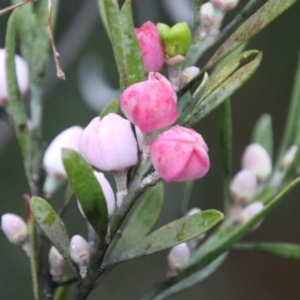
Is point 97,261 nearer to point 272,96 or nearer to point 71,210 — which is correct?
point 71,210

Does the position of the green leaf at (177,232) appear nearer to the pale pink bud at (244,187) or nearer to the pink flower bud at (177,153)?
the pink flower bud at (177,153)

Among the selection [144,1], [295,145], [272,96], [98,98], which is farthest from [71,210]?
[295,145]

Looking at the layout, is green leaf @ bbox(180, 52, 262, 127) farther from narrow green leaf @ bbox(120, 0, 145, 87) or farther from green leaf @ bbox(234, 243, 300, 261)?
green leaf @ bbox(234, 243, 300, 261)

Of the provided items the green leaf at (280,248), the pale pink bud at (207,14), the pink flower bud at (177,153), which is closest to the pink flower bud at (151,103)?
the pink flower bud at (177,153)

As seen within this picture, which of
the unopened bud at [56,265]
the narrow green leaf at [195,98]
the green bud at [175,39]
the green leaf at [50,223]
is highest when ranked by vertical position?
the green bud at [175,39]

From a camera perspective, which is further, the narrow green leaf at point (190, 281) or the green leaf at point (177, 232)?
the narrow green leaf at point (190, 281)

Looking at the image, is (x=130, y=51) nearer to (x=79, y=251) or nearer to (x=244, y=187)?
(x=79, y=251)

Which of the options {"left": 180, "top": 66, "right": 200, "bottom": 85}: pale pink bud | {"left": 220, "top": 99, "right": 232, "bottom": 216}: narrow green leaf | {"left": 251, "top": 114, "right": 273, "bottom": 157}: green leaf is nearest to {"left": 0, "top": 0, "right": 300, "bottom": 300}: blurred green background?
{"left": 251, "top": 114, "right": 273, "bottom": 157}: green leaf
